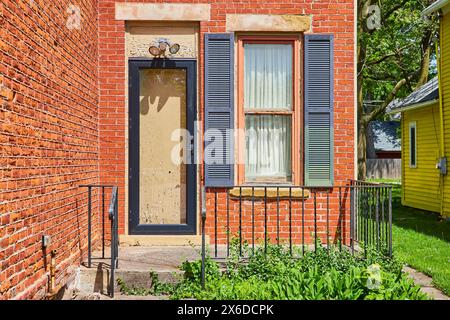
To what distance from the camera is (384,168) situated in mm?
38562

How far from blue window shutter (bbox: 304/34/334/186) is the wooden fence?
3237 centimetres

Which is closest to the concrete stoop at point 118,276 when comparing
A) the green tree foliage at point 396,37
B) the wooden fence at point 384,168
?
the green tree foliage at point 396,37

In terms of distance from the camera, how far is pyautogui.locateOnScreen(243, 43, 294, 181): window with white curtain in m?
7.41

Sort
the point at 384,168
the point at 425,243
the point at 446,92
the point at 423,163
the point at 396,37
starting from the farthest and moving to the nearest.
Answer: the point at 384,168 < the point at 396,37 < the point at 423,163 < the point at 446,92 < the point at 425,243

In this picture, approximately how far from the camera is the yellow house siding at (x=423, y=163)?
50.4ft

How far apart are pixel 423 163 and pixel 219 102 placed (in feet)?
35.9

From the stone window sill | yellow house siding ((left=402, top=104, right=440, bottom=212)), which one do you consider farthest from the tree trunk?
the stone window sill

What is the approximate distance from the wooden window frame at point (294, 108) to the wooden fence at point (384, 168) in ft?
106

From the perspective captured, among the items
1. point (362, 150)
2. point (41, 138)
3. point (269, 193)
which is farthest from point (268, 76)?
point (362, 150)

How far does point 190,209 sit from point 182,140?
2.98 ft

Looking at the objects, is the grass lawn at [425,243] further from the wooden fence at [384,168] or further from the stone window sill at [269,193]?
the wooden fence at [384,168]

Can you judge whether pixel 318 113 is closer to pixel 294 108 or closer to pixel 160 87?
pixel 294 108
